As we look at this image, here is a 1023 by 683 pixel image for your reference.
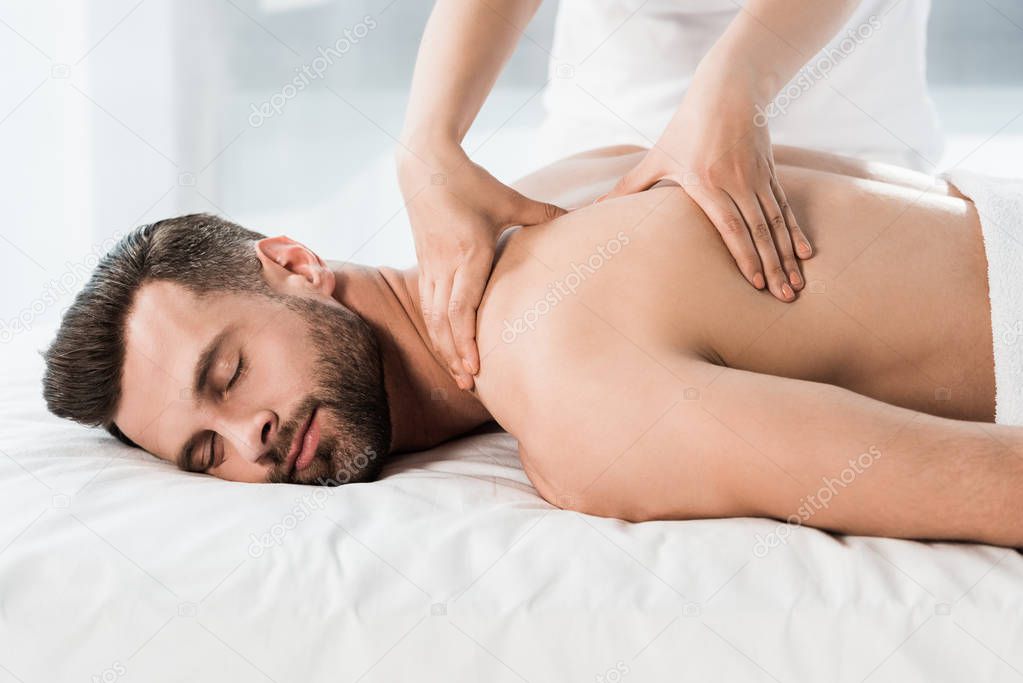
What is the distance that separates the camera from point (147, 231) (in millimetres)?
1389

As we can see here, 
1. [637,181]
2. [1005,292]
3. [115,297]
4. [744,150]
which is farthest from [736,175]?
[115,297]

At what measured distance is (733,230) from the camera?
113 cm

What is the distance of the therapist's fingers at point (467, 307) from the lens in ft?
3.94

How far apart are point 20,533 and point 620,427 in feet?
2.06

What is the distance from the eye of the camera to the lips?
1219 millimetres

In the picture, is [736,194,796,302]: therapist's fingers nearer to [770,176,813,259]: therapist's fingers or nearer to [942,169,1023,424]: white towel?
[770,176,813,259]: therapist's fingers

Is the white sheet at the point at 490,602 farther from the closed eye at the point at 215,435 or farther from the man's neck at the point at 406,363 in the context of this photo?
the man's neck at the point at 406,363

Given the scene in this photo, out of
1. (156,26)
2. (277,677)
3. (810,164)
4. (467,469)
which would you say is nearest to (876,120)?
(810,164)

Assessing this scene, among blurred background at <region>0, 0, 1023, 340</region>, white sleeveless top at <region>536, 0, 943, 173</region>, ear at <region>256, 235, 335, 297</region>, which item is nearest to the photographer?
ear at <region>256, 235, 335, 297</region>

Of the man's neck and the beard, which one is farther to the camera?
the man's neck

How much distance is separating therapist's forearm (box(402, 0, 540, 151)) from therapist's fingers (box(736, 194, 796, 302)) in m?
0.41

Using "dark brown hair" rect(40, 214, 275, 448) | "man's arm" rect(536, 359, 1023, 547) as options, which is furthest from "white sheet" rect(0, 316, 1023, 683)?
"dark brown hair" rect(40, 214, 275, 448)

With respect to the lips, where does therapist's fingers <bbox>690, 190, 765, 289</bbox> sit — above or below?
above

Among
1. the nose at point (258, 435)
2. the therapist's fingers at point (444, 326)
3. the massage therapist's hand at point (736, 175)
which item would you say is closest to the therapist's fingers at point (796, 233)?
the massage therapist's hand at point (736, 175)
